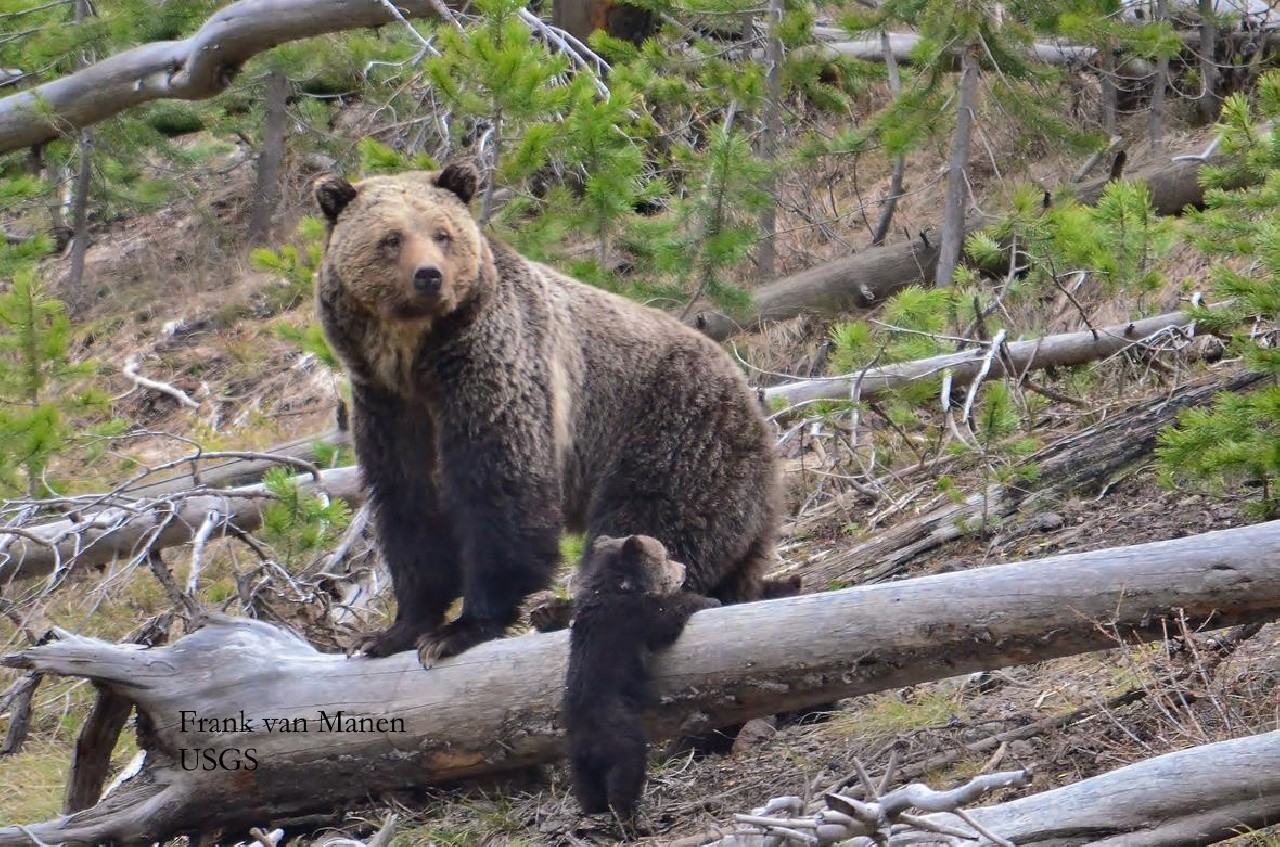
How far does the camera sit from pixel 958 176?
9.55 m

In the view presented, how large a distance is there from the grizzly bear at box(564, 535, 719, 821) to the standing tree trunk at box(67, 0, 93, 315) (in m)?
10.3

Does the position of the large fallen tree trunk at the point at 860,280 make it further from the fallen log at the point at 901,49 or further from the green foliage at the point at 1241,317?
the green foliage at the point at 1241,317

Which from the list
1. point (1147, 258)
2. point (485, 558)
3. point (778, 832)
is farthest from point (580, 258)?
point (778, 832)

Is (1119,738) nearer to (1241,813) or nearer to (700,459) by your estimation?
(1241,813)

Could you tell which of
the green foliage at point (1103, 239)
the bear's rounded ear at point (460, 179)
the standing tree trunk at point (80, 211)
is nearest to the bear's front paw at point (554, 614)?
the bear's rounded ear at point (460, 179)

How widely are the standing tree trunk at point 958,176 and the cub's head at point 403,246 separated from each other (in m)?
4.67

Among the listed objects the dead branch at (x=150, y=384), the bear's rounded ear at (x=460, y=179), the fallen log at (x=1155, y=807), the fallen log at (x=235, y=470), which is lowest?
the dead branch at (x=150, y=384)

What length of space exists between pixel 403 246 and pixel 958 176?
17.8 ft

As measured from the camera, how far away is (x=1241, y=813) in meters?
3.38

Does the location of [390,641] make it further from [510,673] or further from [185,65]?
[185,65]

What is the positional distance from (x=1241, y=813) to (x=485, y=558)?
2801 mm

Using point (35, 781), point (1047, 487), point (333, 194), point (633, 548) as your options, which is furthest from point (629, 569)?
point (35, 781)

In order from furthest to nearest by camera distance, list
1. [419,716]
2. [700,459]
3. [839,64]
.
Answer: [839,64]
[700,459]
[419,716]

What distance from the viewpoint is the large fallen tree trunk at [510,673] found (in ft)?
13.5
